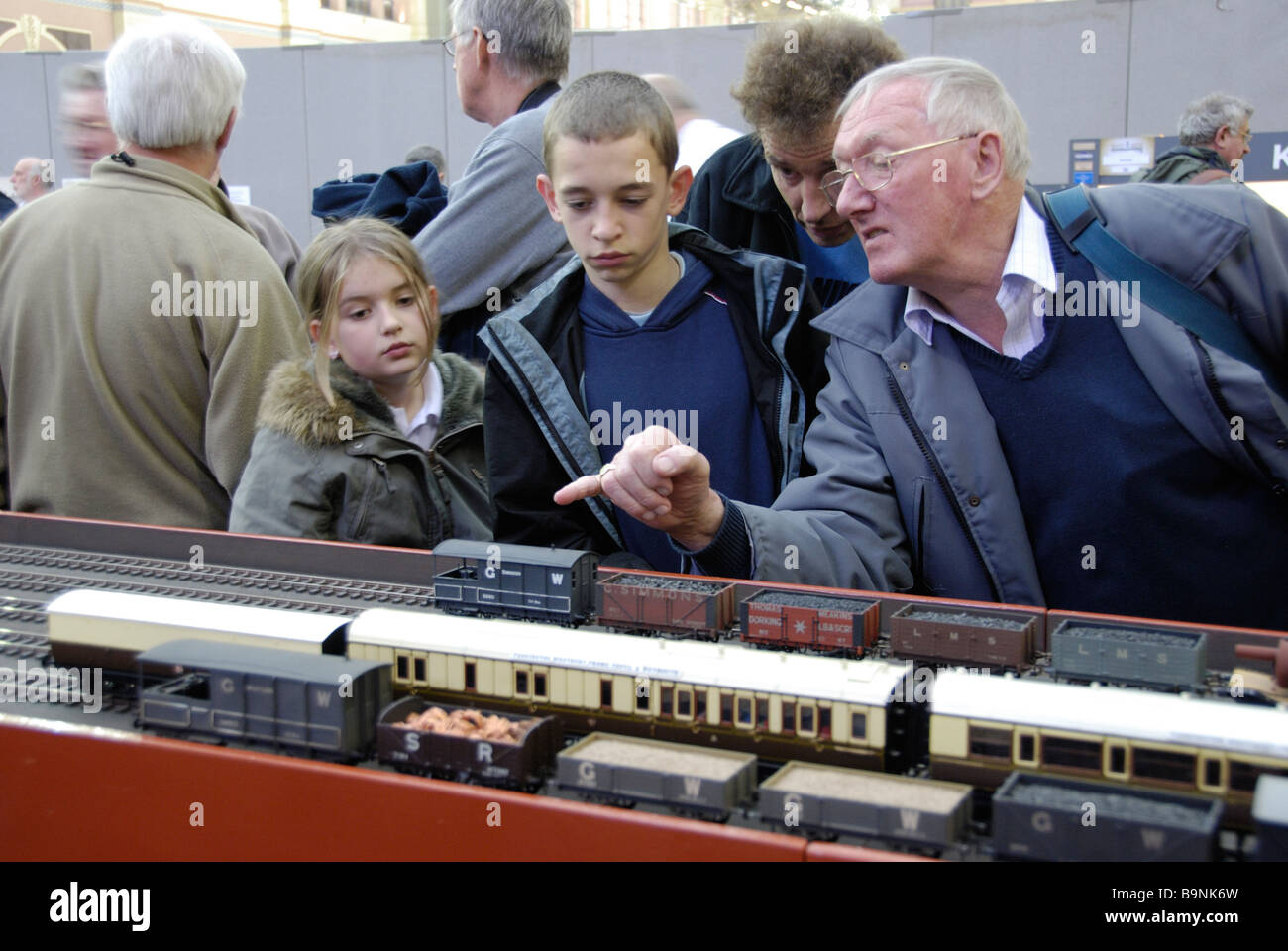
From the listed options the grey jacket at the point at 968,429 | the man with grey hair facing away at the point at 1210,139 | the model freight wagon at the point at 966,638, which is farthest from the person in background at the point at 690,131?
the model freight wagon at the point at 966,638

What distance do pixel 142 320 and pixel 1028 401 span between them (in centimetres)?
306

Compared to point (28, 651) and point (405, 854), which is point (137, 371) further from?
point (405, 854)

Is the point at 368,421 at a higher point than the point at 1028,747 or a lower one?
higher

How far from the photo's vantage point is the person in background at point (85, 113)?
5.87 meters

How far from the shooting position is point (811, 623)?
2.61 meters

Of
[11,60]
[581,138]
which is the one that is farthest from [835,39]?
[11,60]

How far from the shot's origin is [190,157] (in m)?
4.39

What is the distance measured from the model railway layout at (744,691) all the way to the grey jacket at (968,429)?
42 centimetres

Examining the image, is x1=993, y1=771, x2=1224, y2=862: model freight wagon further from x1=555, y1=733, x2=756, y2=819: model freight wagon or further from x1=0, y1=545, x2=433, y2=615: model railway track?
x1=0, y1=545, x2=433, y2=615: model railway track

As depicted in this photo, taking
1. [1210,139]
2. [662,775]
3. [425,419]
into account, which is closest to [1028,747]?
[662,775]

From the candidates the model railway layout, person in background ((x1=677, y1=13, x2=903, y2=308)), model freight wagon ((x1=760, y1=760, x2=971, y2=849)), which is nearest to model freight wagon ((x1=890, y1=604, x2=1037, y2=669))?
the model railway layout

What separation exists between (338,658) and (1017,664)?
146 cm

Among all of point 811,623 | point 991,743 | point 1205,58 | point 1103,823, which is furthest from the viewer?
point 1205,58

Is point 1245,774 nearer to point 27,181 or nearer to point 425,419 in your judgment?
point 425,419
